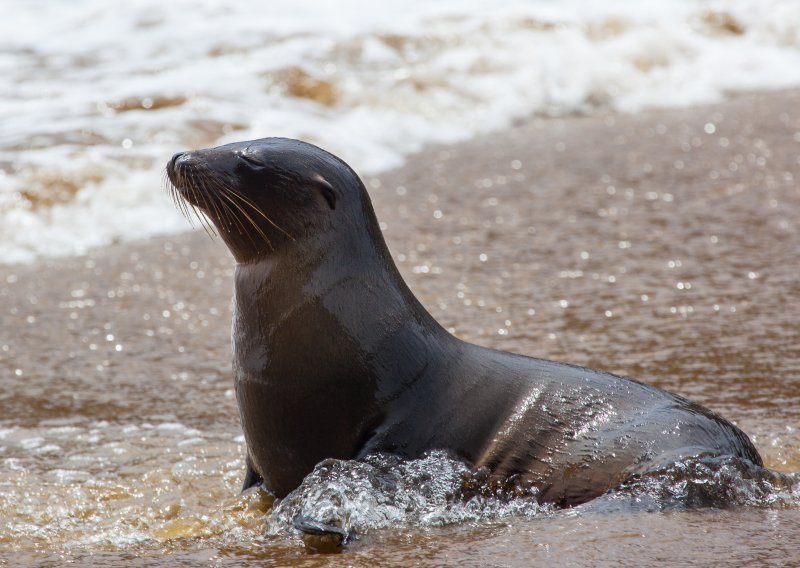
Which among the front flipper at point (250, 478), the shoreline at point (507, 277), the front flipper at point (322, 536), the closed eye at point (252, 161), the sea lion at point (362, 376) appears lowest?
the shoreline at point (507, 277)

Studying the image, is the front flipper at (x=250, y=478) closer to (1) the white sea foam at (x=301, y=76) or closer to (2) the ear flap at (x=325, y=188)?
(2) the ear flap at (x=325, y=188)

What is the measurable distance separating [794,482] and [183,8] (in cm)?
1038

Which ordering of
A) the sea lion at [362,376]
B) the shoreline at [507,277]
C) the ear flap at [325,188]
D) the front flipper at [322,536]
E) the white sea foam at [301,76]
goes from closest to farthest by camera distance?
the front flipper at [322,536] < the sea lion at [362,376] < the ear flap at [325,188] < the shoreline at [507,277] < the white sea foam at [301,76]

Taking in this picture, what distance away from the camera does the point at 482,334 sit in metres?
4.99

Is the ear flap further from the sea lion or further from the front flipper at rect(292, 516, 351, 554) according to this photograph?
the front flipper at rect(292, 516, 351, 554)

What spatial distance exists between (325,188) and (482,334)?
1687 mm

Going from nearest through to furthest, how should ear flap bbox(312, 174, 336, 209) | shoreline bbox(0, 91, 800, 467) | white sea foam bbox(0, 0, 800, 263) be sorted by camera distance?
ear flap bbox(312, 174, 336, 209)
shoreline bbox(0, 91, 800, 467)
white sea foam bbox(0, 0, 800, 263)

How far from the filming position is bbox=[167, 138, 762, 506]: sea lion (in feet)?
10.6

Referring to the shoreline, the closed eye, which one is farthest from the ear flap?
the shoreline

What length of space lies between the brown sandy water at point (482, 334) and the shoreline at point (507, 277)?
2cm

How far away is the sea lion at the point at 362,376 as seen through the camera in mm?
3227

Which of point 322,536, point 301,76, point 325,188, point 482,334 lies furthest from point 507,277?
point 301,76

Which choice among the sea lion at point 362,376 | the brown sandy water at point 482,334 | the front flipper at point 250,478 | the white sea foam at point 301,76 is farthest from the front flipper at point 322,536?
the white sea foam at point 301,76

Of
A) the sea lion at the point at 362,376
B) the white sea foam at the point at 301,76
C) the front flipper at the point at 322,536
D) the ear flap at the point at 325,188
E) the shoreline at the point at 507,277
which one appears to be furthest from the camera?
the white sea foam at the point at 301,76
